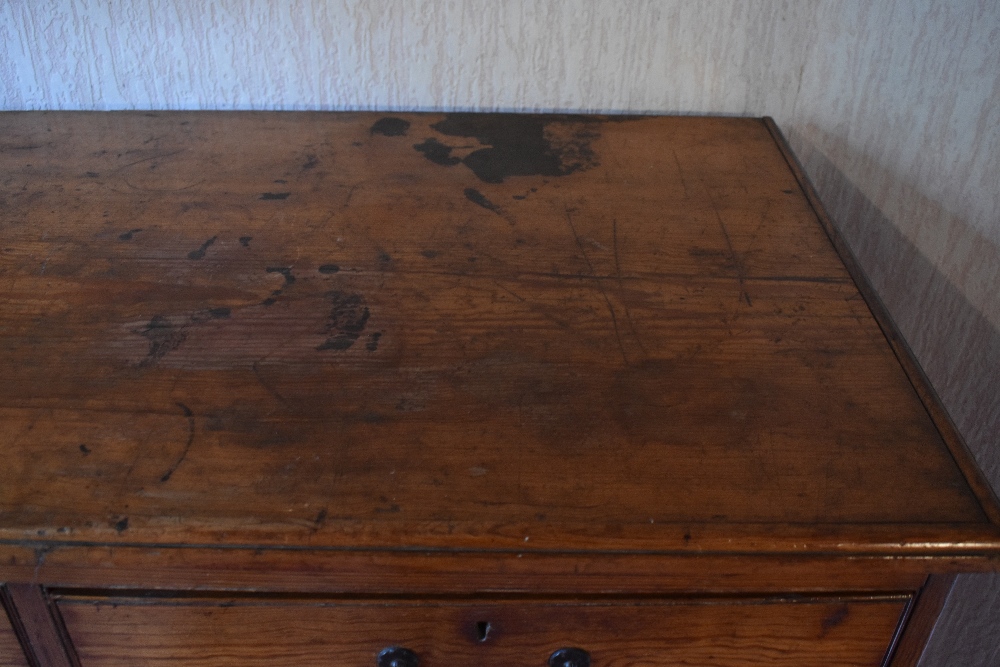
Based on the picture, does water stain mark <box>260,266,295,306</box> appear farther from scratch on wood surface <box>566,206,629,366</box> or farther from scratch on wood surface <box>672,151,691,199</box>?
scratch on wood surface <box>672,151,691,199</box>

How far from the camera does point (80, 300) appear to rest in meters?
0.70

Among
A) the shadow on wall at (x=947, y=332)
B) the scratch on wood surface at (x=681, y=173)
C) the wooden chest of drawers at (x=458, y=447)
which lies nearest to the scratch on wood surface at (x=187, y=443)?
the wooden chest of drawers at (x=458, y=447)

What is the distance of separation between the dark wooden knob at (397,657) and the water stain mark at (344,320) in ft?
0.75

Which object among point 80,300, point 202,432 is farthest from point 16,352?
point 202,432

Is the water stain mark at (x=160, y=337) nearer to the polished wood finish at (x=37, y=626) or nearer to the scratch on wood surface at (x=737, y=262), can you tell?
the polished wood finish at (x=37, y=626)

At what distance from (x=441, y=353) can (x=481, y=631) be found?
8.2 inches

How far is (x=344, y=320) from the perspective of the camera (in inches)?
26.8

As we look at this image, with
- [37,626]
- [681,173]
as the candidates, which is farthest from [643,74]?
[37,626]

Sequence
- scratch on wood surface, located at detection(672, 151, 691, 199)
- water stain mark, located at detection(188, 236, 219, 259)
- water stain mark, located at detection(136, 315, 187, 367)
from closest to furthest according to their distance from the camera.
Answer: water stain mark, located at detection(136, 315, 187, 367) → water stain mark, located at detection(188, 236, 219, 259) → scratch on wood surface, located at detection(672, 151, 691, 199)

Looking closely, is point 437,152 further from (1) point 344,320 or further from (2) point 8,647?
(2) point 8,647

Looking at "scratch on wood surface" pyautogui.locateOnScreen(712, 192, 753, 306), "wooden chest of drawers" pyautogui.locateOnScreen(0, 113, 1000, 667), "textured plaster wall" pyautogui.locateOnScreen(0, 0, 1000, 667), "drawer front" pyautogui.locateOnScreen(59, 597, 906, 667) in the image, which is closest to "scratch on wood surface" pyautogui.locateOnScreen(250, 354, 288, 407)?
"wooden chest of drawers" pyautogui.locateOnScreen(0, 113, 1000, 667)

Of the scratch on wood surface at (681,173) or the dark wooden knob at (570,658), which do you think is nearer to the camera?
the dark wooden knob at (570,658)

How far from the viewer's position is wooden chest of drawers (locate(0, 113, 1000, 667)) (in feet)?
1.71

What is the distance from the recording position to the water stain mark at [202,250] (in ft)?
2.46
